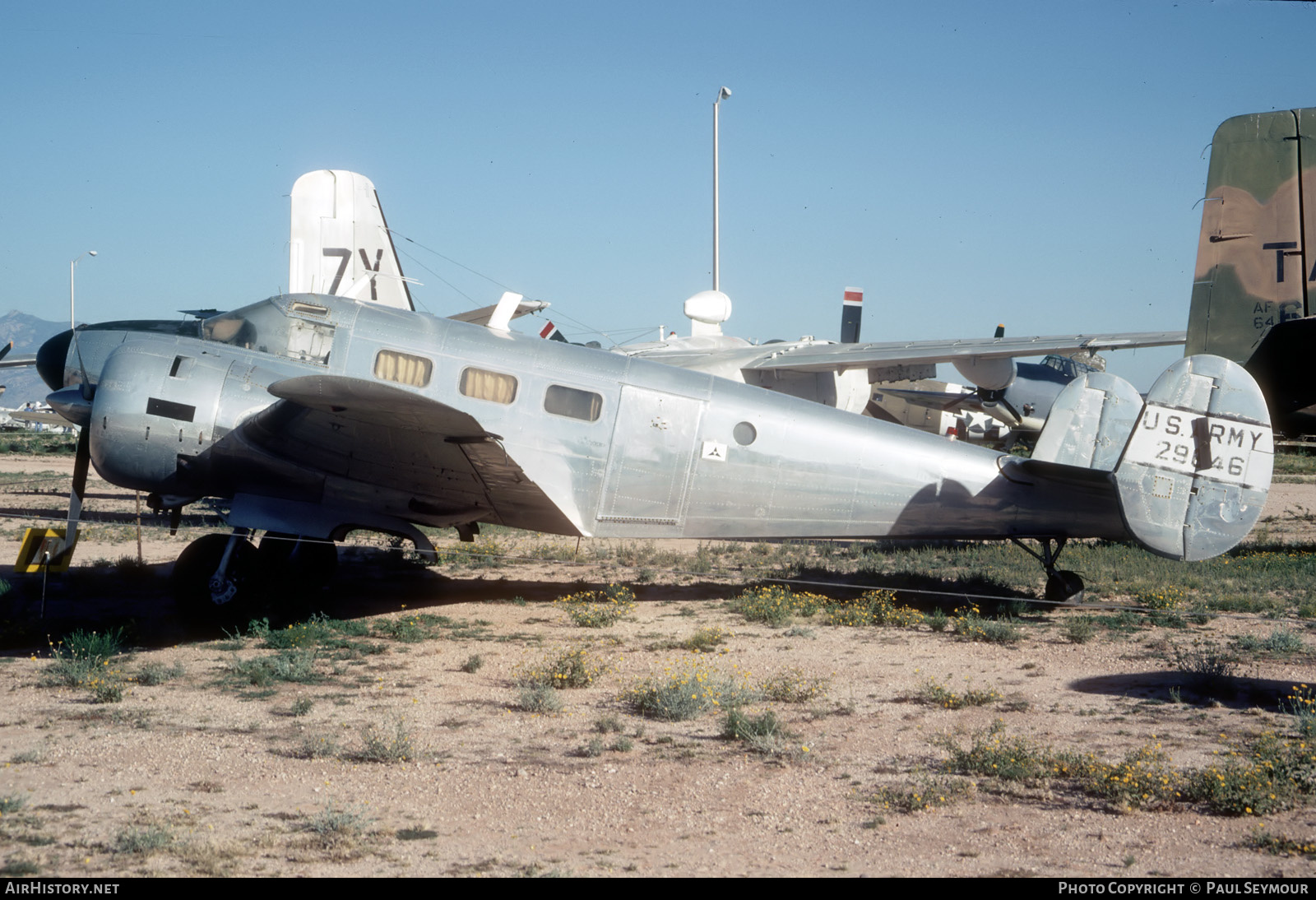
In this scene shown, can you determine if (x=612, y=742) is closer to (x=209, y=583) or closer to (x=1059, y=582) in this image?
(x=209, y=583)

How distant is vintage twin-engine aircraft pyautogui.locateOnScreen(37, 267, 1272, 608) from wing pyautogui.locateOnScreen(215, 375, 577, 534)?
0.09ft

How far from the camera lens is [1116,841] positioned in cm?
472

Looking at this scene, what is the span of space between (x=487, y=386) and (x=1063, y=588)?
6.94m

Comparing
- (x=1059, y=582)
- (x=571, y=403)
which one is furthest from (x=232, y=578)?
(x=1059, y=582)

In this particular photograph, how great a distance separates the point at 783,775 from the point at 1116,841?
1.88 meters

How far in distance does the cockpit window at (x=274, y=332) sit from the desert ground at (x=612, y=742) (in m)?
2.75

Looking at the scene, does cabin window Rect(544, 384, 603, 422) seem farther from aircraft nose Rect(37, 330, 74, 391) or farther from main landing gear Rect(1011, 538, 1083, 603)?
aircraft nose Rect(37, 330, 74, 391)

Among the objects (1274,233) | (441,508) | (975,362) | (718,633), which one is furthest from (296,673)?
(975,362)

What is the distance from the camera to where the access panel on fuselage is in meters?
9.91

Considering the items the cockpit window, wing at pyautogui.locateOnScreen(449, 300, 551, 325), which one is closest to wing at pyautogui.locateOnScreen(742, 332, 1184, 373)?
wing at pyautogui.locateOnScreen(449, 300, 551, 325)

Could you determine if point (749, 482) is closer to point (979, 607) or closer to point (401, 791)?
point (979, 607)

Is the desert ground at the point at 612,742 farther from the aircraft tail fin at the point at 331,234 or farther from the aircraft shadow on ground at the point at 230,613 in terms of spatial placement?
the aircraft tail fin at the point at 331,234

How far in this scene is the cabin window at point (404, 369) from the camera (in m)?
9.57

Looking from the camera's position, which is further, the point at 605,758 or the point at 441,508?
the point at 441,508
